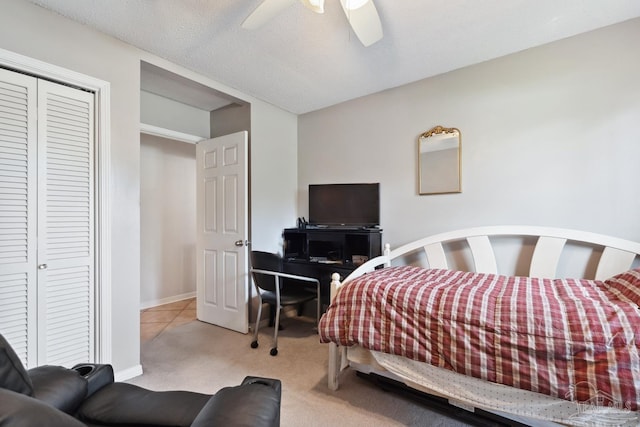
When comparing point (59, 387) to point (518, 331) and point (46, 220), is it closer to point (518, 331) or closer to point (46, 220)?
point (46, 220)

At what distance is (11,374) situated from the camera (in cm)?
77

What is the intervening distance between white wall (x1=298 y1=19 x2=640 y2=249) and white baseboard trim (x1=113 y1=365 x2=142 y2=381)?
7.72 ft

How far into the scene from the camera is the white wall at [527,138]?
6.57 ft

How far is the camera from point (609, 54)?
203cm

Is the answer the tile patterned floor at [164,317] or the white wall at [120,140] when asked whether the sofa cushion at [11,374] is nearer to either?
the white wall at [120,140]

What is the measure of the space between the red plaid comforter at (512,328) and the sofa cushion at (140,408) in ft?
3.08

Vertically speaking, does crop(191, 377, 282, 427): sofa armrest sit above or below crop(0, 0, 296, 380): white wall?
below

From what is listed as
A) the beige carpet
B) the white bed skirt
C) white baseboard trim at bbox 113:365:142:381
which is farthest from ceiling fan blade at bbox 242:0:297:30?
white baseboard trim at bbox 113:365:142:381

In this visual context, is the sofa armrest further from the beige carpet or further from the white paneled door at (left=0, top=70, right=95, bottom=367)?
the white paneled door at (left=0, top=70, right=95, bottom=367)

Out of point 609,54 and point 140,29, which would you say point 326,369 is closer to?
point 140,29

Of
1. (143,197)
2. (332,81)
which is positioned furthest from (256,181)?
(143,197)

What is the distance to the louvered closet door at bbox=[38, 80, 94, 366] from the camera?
71.7 inches

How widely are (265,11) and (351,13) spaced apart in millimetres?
452

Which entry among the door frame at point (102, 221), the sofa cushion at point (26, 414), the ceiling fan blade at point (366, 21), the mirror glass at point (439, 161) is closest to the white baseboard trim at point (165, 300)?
the door frame at point (102, 221)
